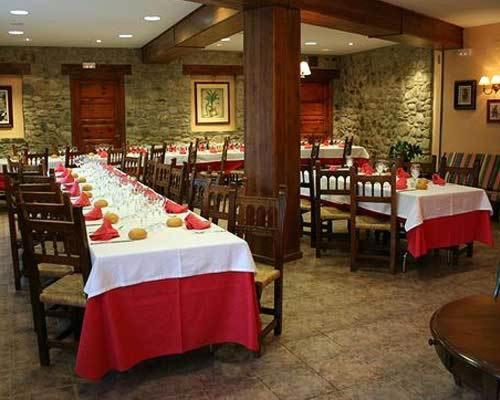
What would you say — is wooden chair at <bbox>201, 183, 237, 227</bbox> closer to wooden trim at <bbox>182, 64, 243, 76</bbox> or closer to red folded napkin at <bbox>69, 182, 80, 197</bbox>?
red folded napkin at <bbox>69, 182, 80, 197</bbox>

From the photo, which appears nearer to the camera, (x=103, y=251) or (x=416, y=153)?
(x=103, y=251)

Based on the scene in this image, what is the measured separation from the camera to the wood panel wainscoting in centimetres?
1134

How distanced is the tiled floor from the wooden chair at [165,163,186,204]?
1300 mm

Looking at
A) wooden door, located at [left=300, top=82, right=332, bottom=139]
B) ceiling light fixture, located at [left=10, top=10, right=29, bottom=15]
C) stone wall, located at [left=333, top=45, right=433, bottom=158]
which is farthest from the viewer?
wooden door, located at [left=300, top=82, right=332, bottom=139]

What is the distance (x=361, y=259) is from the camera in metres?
5.62

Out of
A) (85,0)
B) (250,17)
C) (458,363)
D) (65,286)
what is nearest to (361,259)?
(250,17)

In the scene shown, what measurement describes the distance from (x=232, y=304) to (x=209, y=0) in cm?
336

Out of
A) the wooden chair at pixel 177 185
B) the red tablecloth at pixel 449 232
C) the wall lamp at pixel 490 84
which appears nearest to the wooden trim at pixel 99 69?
the wooden chair at pixel 177 185

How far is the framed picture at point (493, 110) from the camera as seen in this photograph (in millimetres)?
8714

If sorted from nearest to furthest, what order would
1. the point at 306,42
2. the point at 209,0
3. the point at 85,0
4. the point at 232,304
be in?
1. the point at 232,304
2. the point at 209,0
3. the point at 85,0
4. the point at 306,42

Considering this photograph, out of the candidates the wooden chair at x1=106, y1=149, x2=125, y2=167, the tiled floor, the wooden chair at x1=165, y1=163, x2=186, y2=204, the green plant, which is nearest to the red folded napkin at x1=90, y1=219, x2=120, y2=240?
the tiled floor

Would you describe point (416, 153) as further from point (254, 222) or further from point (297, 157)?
point (254, 222)

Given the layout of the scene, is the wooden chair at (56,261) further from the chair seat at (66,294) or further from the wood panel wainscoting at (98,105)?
the wood panel wainscoting at (98,105)

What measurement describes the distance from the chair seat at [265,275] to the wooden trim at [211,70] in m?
8.89
